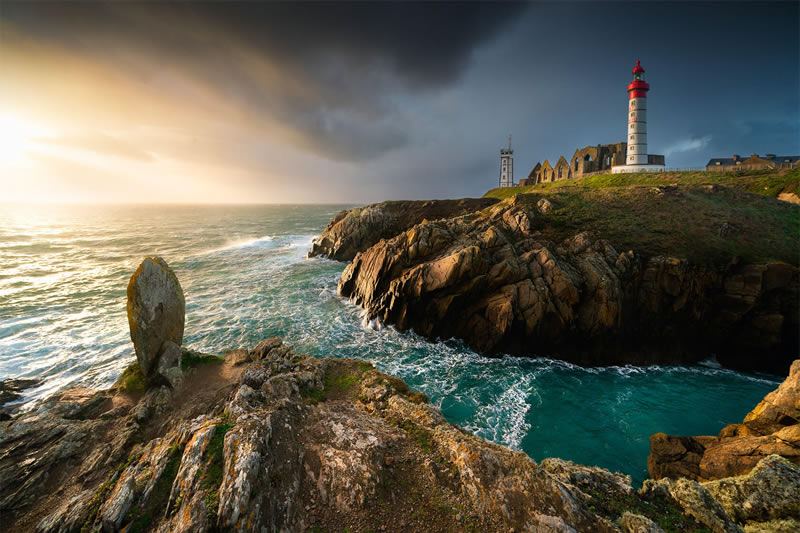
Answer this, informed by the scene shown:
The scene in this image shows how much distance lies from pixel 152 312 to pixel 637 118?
7735cm

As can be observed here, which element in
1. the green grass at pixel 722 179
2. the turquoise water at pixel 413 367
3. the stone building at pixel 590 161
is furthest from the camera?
the stone building at pixel 590 161

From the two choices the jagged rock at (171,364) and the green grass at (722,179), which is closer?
the jagged rock at (171,364)

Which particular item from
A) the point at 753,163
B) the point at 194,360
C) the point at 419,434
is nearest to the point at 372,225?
the point at 194,360

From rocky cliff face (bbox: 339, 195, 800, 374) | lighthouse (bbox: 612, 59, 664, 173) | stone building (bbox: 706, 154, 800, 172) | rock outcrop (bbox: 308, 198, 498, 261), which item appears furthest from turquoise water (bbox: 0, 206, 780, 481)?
lighthouse (bbox: 612, 59, 664, 173)

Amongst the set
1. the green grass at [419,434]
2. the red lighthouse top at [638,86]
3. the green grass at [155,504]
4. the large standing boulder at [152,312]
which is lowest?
the green grass at [419,434]

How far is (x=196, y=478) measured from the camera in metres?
6.08

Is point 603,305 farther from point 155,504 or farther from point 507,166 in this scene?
point 507,166

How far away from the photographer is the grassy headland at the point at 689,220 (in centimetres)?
2097

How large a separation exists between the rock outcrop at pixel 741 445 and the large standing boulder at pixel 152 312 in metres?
20.8

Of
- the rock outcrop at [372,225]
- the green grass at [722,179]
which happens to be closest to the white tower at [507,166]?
the green grass at [722,179]

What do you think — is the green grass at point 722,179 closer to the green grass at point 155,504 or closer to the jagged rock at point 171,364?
the jagged rock at point 171,364

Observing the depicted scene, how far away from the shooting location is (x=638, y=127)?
2125 inches

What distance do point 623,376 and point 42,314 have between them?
44.3m

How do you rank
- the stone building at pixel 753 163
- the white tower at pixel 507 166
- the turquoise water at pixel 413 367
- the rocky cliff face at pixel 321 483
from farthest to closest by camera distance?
the white tower at pixel 507 166 → the stone building at pixel 753 163 → the turquoise water at pixel 413 367 → the rocky cliff face at pixel 321 483
